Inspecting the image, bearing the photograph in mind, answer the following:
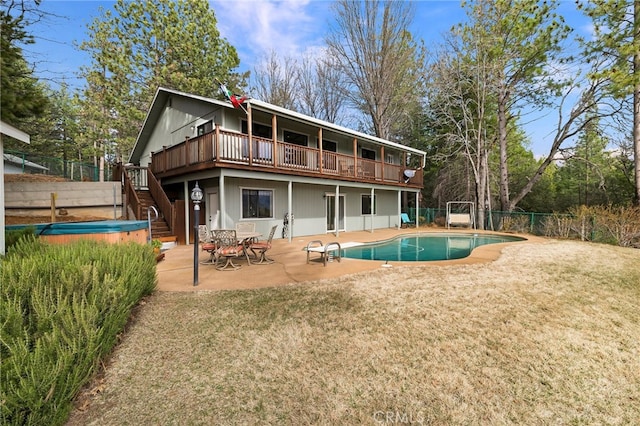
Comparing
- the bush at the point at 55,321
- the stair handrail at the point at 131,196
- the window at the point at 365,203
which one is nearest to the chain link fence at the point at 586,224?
the window at the point at 365,203

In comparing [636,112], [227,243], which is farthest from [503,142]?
[227,243]

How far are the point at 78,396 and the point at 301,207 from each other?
443 inches

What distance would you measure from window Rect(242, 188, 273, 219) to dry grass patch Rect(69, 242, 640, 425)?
22.3 feet

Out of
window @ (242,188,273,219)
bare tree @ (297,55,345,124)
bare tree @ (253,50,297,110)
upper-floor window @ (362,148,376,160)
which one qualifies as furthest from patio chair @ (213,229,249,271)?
bare tree @ (253,50,297,110)

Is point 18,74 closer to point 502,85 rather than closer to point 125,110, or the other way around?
point 125,110

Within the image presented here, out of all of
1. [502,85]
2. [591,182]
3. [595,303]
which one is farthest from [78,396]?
[591,182]

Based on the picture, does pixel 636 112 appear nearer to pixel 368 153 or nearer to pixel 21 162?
pixel 368 153

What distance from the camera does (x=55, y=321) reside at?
8.52 ft

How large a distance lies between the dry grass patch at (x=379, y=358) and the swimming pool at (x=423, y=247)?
4.61 metres

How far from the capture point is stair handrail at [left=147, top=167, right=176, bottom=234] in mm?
10570

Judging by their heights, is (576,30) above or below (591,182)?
above

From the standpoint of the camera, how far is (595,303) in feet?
14.9

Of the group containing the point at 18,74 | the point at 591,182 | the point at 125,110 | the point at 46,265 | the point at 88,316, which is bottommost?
the point at 88,316

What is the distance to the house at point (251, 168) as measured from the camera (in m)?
9.76
